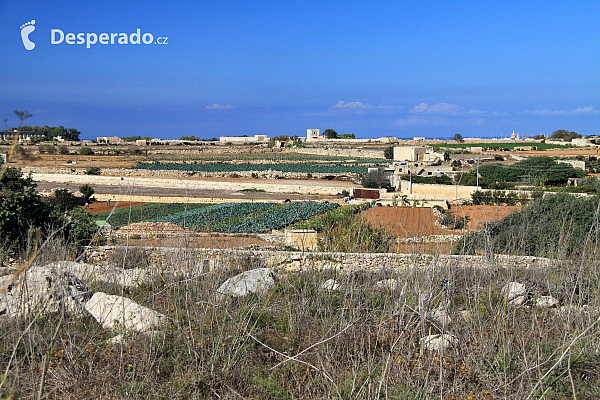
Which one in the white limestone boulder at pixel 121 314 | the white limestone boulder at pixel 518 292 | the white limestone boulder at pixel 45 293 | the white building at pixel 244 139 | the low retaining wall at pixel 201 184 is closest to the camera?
the white limestone boulder at pixel 45 293

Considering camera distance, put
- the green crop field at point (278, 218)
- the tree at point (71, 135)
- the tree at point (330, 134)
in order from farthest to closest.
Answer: the tree at point (330, 134), the tree at point (71, 135), the green crop field at point (278, 218)

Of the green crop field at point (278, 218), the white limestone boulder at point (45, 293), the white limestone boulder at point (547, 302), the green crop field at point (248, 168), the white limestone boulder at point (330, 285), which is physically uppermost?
the green crop field at point (248, 168)

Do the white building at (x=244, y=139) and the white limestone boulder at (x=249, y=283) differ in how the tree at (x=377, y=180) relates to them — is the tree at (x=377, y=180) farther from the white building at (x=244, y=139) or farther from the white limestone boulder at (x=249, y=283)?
the white building at (x=244, y=139)

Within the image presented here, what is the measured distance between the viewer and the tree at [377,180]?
34844 mm

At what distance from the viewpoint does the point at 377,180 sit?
3562 centimetres

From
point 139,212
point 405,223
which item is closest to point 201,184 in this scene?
point 139,212

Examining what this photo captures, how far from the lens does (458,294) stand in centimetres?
529

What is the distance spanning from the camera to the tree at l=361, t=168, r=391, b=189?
114 ft

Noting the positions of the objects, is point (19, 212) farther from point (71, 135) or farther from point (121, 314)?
point (71, 135)

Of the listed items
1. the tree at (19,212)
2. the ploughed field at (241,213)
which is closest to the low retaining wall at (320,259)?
the tree at (19,212)

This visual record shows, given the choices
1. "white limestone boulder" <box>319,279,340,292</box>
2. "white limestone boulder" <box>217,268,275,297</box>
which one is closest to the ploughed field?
"white limestone boulder" <box>217,268,275,297</box>

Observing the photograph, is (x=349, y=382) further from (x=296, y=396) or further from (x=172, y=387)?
(x=172, y=387)

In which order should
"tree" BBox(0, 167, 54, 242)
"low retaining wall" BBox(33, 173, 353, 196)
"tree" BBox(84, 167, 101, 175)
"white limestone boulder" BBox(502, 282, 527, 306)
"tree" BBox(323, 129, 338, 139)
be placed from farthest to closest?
"tree" BBox(323, 129, 338, 139)
"tree" BBox(84, 167, 101, 175)
"low retaining wall" BBox(33, 173, 353, 196)
"tree" BBox(0, 167, 54, 242)
"white limestone boulder" BBox(502, 282, 527, 306)

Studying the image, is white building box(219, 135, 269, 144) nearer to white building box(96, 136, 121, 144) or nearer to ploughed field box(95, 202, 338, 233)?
white building box(96, 136, 121, 144)
